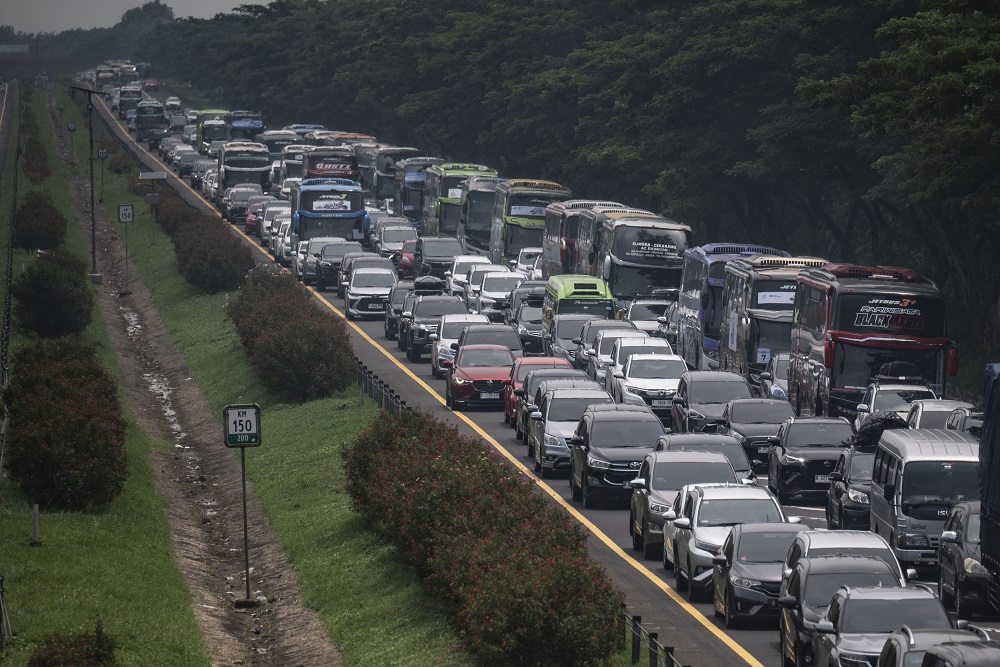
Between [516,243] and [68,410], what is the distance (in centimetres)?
3781

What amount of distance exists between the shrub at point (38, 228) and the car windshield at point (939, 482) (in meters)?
61.9

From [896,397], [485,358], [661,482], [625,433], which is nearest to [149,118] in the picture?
[485,358]

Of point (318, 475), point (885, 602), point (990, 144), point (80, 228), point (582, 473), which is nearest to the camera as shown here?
point (885, 602)

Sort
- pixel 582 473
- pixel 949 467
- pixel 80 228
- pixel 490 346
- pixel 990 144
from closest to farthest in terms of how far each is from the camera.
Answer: pixel 949 467
pixel 582 473
pixel 990 144
pixel 490 346
pixel 80 228

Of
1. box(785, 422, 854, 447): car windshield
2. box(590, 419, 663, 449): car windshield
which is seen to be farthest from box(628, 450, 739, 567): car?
box(785, 422, 854, 447): car windshield

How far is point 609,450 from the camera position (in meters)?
30.8

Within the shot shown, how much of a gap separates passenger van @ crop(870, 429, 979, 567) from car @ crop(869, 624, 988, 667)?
8466mm

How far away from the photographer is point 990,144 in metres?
38.6

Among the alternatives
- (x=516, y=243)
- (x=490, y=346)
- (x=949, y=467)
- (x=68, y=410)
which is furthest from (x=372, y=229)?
(x=949, y=467)

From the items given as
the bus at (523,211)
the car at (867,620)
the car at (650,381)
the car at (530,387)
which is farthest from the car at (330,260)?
the car at (867,620)

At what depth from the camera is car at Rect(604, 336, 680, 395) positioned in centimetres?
4078

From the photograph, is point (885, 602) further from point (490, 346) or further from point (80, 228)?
point (80, 228)

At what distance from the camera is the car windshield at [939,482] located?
2456 cm

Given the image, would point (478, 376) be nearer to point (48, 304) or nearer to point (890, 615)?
point (48, 304)
